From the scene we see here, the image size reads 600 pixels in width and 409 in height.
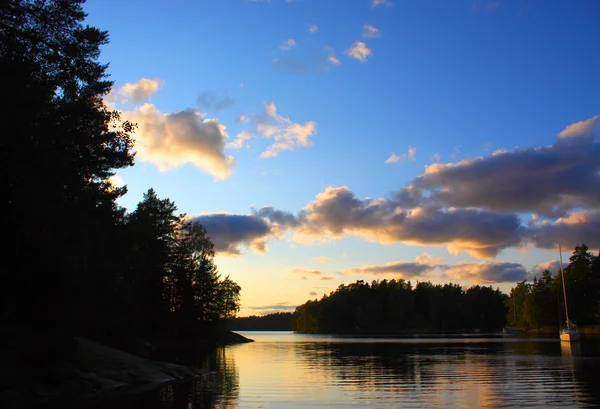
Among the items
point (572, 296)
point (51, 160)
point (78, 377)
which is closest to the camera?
point (51, 160)

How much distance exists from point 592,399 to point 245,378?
22737 mm

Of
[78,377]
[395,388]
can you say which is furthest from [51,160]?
[395,388]

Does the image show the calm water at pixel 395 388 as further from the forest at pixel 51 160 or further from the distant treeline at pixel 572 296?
the distant treeline at pixel 572 296

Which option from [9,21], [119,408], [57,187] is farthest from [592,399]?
[9,21]

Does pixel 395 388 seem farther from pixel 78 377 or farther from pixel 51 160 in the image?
pixel 51 160

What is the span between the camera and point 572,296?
13600cm

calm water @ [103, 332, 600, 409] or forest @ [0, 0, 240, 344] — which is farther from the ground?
forest @ [0, 0, 240, 344]

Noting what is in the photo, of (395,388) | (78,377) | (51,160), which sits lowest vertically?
(395,388)

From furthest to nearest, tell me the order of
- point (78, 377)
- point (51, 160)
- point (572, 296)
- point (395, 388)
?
point (572, 296) < point (395, 388) < point (78, 377) < point (51, 160)

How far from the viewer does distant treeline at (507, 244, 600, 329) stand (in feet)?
445

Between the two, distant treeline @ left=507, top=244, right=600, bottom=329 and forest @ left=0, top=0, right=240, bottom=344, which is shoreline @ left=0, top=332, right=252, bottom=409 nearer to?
forest @ left=0, top=0, right=240, bottom=344

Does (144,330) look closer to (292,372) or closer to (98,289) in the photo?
(98,289)

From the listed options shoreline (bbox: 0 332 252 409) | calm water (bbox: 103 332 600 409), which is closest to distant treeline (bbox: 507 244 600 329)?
calm water (bbox: 103 332 600 409)

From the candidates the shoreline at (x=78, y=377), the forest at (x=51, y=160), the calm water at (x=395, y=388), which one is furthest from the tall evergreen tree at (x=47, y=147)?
the calm water at (x=395, y=388)
